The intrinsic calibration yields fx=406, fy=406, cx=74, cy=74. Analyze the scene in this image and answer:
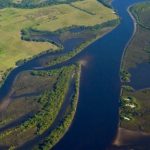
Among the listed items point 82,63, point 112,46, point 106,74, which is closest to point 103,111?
point 106,74

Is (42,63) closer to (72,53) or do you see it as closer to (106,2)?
(72,53)

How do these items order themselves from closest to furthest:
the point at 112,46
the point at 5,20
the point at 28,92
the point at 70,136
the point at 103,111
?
1. the point at 70,136
2. the point at 103,111
3. the point at 28,92
4. the point at 112,46
5. the point at 5,20

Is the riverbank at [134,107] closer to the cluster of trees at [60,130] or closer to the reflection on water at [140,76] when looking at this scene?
the reflection on water at [140,76]

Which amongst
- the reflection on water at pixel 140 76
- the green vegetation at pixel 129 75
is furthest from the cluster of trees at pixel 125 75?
the reflection on water at pixel 140 76

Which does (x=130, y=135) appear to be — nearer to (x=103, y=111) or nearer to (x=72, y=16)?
(x=103, y=111)

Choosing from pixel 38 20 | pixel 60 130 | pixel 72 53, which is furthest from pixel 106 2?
pixel 60 130

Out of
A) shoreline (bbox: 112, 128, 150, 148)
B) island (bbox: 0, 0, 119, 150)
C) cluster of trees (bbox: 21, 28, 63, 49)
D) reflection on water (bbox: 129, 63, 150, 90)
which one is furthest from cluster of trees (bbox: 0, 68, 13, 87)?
shoreline (bbox: 112, 128, 150, 148)

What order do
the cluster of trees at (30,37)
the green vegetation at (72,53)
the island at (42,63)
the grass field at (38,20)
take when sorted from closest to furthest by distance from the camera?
the island at (42,63) → the green vegetation at (72,53) → the grass field at (38,20) → the cluster of trees at (30,37)

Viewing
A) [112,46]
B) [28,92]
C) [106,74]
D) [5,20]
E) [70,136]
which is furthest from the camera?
[5,20]
